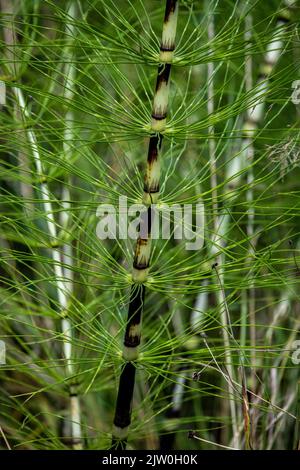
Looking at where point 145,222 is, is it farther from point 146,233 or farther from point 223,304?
point 223,304

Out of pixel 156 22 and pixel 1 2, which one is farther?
pixel 1 2

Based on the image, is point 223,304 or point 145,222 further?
point 223,304

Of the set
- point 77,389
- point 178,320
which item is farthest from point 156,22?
point 77,389

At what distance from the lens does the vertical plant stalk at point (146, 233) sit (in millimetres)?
1205

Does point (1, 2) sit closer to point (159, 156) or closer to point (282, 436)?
point (159, 156)

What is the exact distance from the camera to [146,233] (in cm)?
130

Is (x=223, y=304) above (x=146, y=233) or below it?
below

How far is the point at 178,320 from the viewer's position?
7.57 feet

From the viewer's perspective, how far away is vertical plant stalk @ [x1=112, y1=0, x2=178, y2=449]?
121cm

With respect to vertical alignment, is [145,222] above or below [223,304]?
above

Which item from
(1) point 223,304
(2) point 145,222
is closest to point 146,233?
(2) point 145,222

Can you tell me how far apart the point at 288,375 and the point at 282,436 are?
192 millimetres
